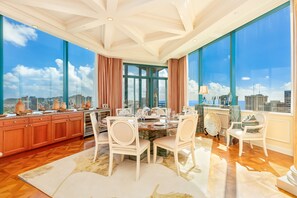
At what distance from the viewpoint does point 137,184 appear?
2.13 metres

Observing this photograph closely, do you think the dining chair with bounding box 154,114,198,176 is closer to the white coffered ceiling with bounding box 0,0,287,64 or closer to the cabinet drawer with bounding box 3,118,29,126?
the white coffered ceiling with bounding box 0,0,287,64

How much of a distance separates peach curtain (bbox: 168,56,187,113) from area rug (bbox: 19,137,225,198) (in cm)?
388

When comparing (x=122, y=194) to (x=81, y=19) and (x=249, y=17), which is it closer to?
(x=81, y=19)

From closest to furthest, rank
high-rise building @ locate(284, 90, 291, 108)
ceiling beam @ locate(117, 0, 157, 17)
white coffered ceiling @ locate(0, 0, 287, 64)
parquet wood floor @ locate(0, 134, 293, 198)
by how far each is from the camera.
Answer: parquet wood floor @ locate(0, 134, 293, 198), ceiling beam @ locate(117, 0, 157, 17), white coffered ceiling @ locate(0, 0, 287, 64), high-rise building @ locate(284, 90, 291, 108)

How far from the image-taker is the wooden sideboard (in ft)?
9.91

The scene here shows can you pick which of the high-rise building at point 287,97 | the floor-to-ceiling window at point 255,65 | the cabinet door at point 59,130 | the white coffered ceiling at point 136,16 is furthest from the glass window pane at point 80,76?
the high-rise building at point 287,97

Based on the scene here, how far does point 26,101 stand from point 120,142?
3.22 meters

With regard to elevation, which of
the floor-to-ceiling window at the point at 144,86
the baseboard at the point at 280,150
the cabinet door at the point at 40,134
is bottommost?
the baseboard at the point at 280,150

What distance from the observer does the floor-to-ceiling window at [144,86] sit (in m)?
6.80

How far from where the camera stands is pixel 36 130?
11.5 feet

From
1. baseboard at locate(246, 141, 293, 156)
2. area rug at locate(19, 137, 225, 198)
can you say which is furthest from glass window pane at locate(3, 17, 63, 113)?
baseboard at locate(246, 141, 293, 156)

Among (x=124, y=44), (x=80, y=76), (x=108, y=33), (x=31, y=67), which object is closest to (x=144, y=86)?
(x=124, y=44)

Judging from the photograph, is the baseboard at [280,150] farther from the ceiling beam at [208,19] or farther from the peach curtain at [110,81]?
the peach curtain at [110,81]

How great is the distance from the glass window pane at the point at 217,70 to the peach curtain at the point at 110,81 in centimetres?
334
